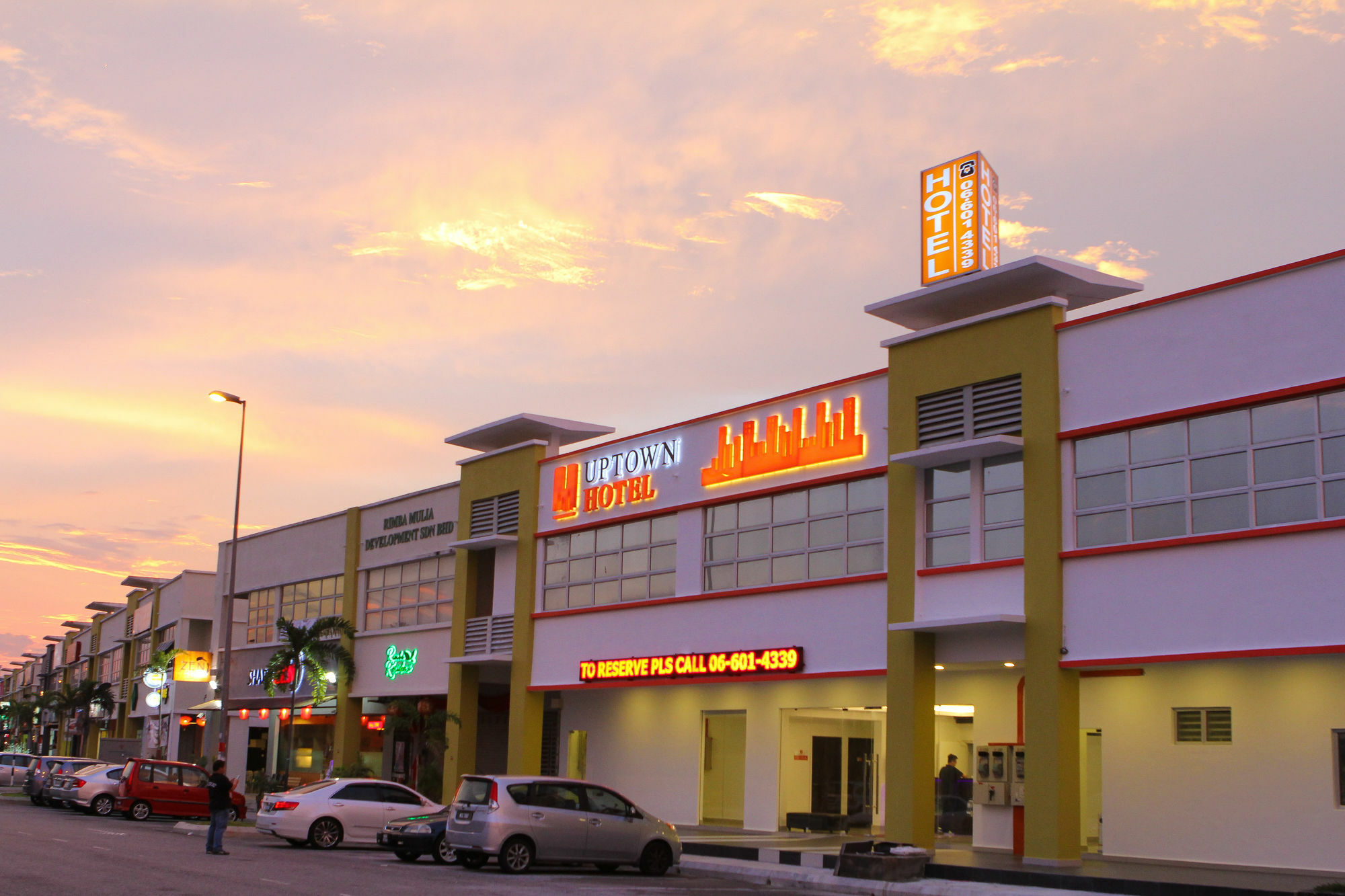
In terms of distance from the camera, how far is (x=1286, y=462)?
786 inches

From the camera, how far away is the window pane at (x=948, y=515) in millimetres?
24469

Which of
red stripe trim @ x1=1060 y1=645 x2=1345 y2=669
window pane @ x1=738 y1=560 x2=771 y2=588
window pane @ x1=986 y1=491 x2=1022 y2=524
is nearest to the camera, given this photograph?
red stripe trim @ x1=1060 y1=645 x2=1345 y2=669

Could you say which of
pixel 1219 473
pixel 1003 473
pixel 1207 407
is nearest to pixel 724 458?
pixel 1003 473

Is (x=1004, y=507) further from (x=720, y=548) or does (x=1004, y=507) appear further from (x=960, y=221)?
(x=720, y=548)

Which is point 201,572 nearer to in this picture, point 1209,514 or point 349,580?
point 349,580

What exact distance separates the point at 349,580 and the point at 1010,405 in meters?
26.7

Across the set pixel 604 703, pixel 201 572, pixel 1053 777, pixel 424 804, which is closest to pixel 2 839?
pixel 424 804

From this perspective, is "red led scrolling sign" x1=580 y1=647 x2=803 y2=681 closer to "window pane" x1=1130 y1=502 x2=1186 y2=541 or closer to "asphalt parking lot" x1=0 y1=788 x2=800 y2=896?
"asphalt parking lot" x1=0 y1=788 x2=800 y2=896

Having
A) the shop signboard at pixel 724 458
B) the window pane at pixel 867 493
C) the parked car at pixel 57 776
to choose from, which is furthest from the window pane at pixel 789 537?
the parked car at pixel 57 776

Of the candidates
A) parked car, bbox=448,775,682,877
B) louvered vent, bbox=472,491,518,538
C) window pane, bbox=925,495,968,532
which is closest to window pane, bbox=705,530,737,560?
window pane, bbox=925,495,968,532

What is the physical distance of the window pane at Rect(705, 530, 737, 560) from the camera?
29.8 meters

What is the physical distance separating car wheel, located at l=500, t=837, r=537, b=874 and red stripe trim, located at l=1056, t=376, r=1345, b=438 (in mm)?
10956

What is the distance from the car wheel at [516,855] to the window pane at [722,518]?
10.1 m

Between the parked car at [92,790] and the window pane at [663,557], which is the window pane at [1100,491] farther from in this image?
the parked car at [92,790]
